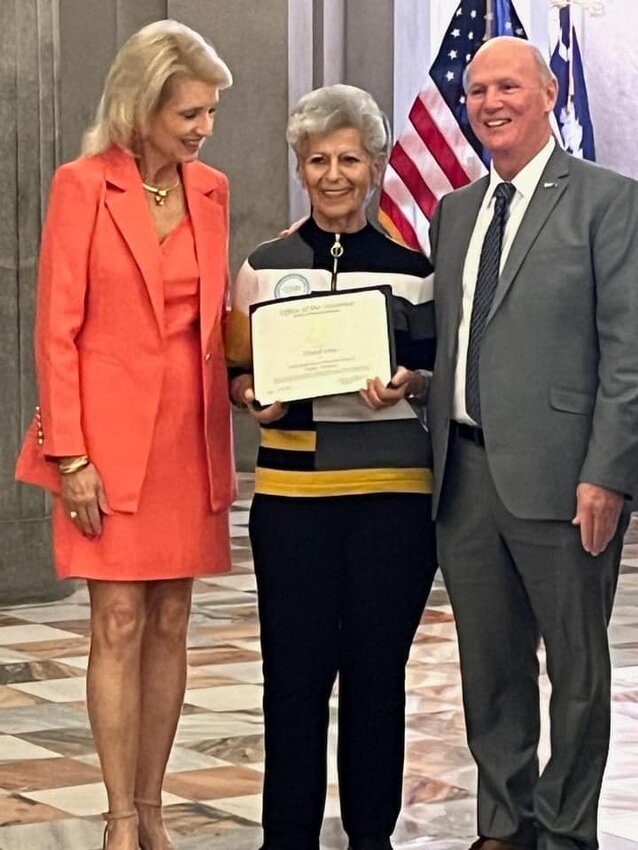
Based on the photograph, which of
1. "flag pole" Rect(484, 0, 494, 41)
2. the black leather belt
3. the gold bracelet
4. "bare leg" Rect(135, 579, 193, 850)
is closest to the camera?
the gold bracelet

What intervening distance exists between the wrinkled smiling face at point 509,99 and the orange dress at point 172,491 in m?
0.81

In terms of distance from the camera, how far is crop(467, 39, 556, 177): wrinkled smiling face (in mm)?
4711

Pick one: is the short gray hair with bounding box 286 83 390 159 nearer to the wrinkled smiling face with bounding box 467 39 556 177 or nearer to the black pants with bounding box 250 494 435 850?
the wrinkled smiling face with bounding box 467 39 556 177

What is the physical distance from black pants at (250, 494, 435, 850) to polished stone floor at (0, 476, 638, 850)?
469mm

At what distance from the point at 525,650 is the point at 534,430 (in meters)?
0.64

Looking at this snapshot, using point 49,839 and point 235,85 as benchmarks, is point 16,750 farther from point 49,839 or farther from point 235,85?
point 235,85

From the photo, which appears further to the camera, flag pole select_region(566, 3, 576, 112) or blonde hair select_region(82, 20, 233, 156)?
flag pole select_region(566, 3, 576, 112)

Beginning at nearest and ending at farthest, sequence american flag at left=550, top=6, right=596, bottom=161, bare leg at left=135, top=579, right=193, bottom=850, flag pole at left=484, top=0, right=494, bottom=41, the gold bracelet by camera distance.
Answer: the gold bracelet < bare leg at left=135, top=579, right=193, bottom=850 < flag pole at left=484, top=0, right=494, bottom=41 < american flag at left=550, top=6, right=596, bottom=161

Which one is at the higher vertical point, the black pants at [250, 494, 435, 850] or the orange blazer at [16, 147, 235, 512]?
the orange blazer at [16, 147, 235, 512]

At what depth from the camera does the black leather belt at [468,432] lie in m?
4.82

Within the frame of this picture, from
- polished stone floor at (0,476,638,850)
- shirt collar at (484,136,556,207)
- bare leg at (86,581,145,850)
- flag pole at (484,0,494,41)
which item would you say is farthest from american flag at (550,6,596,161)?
bare leg at (86,581,145,850)

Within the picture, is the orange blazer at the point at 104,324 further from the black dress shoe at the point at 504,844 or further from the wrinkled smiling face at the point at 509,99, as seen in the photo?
the black dress shoe at the point at 504,844

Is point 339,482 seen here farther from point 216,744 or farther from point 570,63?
point 570,63

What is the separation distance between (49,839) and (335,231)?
1953 mm
